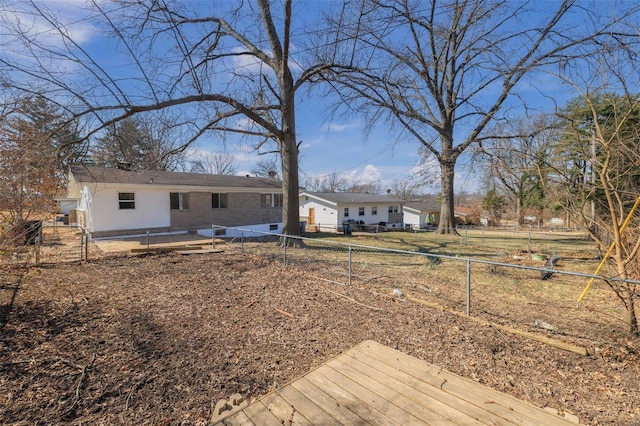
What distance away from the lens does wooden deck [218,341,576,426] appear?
92.7 inches

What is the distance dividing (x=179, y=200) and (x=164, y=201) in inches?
32.4

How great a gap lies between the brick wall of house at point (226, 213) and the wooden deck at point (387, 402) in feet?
49.3

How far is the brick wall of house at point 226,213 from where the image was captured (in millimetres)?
16156

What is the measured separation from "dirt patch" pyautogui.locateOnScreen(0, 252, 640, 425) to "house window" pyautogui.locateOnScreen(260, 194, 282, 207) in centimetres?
1382

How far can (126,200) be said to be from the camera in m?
14.2

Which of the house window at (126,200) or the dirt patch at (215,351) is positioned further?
the house window at (126,200)

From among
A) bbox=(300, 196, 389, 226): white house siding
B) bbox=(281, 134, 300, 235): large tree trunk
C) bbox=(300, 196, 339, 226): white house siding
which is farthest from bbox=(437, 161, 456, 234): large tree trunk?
bbox=(281, 134, 300, 235): large tree trunk

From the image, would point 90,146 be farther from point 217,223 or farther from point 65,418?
point 217,223

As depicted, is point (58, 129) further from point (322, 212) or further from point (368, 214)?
point (368, 214)

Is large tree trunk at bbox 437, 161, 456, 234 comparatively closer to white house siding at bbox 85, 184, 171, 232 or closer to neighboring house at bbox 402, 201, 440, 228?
white house siding at bbox 85, 184, 171, 232

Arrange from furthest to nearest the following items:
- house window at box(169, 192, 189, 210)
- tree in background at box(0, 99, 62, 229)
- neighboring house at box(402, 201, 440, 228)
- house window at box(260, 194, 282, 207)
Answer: neighboring house at box(402, 201, 440, 228) < house window at box(260, 194, 282, 207) < house window at box(169, 192, 189, 210) < tree in background at box(0, 99, 62, 229)

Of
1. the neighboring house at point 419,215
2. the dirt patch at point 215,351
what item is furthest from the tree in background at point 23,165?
the neighboring house at point 419,215

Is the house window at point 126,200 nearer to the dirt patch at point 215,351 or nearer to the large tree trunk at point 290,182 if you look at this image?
the large tree trunk at point 290,182

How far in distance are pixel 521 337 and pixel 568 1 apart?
15.6 m
